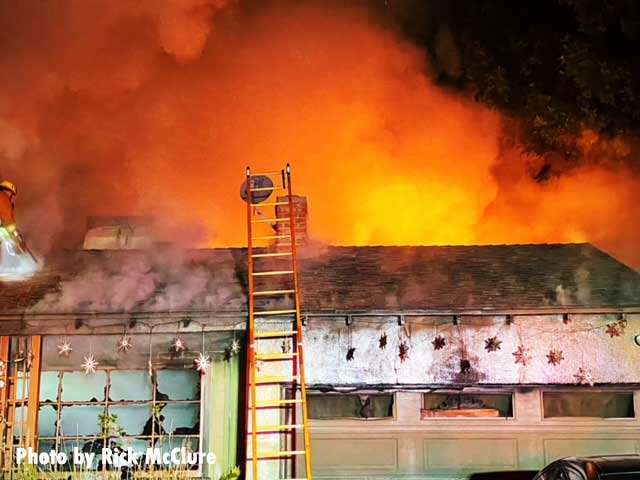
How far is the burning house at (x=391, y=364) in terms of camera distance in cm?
941

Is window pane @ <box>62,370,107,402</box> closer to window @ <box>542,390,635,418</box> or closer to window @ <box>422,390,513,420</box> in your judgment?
window @ <box>422,390,513,420</box>

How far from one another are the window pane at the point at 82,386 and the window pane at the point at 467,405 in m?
6.23

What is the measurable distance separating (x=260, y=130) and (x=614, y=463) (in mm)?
13945

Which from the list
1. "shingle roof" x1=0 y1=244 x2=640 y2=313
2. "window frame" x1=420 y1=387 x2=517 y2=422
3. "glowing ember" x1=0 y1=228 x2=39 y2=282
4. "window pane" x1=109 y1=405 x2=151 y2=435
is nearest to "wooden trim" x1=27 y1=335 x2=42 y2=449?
"shingle roof" x1=0 y1=244 x2=640 y2=313

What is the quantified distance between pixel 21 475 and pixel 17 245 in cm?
324

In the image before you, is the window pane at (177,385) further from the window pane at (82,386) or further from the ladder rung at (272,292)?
the ladder rung at (272,292)

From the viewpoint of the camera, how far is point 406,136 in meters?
19.4

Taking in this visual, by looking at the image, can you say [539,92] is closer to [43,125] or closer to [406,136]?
[406,136]

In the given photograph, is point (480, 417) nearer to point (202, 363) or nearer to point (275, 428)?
point (275, 428)

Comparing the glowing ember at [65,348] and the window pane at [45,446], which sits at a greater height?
the glowing ember at [65,348]

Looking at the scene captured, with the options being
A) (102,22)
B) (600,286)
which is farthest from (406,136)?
(600,286)

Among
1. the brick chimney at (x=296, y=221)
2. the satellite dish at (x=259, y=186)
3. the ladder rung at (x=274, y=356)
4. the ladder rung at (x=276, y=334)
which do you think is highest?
the satellite dish at (x=259, y=186)

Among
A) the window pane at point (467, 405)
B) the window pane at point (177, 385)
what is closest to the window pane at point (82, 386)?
the window pane at point (177, 385)

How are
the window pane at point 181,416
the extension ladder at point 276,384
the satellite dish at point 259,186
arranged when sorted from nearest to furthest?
the extension ladder at point 276,384 < the satellite dish at point 259,186 < the window pane at point 181,416
